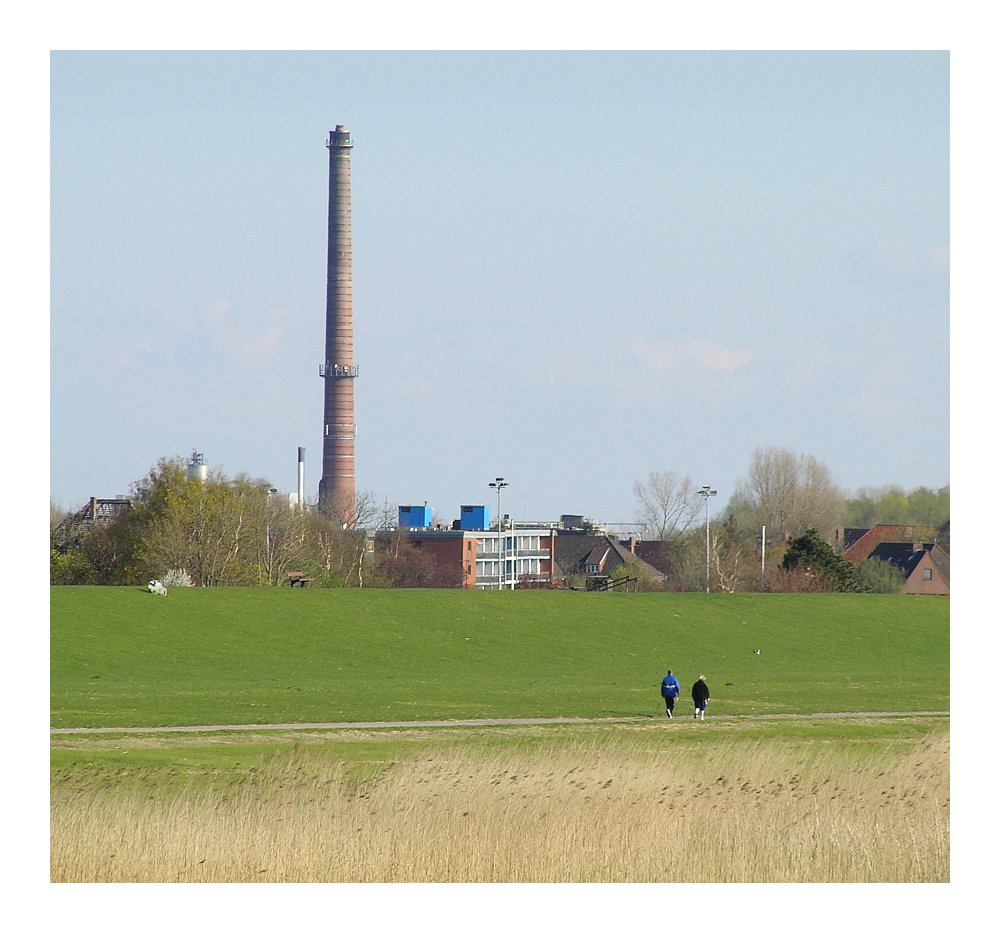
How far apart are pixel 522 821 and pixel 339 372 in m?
76.4

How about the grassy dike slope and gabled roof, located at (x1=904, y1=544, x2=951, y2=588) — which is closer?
the grassy dike slope

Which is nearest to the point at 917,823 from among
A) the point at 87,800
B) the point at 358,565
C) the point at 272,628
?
the point at 87,800

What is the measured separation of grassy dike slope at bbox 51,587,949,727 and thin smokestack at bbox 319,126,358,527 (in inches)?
1483

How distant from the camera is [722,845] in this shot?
15.5m

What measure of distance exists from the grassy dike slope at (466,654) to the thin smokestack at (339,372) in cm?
3768

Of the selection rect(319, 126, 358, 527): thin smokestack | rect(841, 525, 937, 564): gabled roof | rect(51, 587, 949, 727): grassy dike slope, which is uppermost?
rect(319, 126, 358, 527): thin smokestack

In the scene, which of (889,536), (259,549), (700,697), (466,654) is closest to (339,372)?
(259,549)

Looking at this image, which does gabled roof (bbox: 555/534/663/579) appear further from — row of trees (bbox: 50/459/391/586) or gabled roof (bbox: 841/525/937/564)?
row of trees (bbox: 50/459/391/586)

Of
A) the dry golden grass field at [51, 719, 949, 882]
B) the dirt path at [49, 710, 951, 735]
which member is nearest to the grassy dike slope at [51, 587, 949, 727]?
the dirt path at [49, 710, 951, 735]

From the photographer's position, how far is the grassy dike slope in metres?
32.6

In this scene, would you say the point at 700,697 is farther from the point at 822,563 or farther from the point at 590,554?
the point at 590,554

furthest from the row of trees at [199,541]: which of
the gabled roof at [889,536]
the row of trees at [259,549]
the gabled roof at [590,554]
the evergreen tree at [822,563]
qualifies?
the gabled roof at [889,536]

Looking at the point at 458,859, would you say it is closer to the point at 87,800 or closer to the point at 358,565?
the point at 87,800
